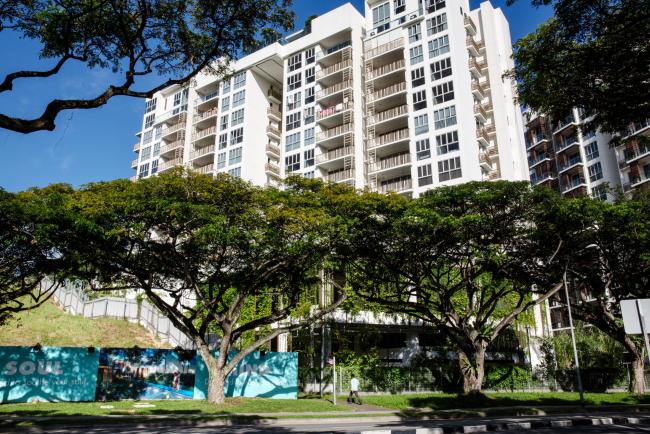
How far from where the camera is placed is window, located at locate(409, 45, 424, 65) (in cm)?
5194

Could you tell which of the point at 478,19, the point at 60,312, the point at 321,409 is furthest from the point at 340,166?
the point at 321,409

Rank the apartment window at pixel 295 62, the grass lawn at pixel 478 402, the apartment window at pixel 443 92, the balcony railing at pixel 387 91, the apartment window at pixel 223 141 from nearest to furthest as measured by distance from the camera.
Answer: the grass lawn at pixel 478 402 → the apartment window at pixel 443 92 → the balcony railing at pixel 387 91 → the apartment window at pixel 295 62 → the apartment window at pixel 223 141

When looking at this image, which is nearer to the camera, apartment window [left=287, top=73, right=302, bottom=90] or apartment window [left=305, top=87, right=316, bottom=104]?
apartment window [left=305, top=87, right=316, bottom=104]

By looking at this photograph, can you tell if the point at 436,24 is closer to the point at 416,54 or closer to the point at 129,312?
the point at 416,54

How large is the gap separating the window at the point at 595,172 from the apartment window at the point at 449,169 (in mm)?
33065

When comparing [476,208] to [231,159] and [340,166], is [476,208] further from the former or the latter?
[231,159]

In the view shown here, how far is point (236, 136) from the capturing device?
60.5 meters

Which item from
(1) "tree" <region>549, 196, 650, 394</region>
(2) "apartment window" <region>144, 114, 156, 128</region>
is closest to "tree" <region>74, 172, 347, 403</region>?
(1) "tree" <region>549, 196, 650, 394</region>

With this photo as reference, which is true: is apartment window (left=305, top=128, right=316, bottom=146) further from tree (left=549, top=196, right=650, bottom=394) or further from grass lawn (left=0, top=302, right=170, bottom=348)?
tree (left=549, top=196, right=650, bottom=394)

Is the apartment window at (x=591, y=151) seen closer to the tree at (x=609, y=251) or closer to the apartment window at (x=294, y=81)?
the apartment window at (x=294, y=81)

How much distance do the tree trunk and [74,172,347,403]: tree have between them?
7940 mm

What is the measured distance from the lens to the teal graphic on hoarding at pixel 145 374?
2450cm

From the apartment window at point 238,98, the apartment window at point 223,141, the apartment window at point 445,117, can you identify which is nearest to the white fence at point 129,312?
the apartment window at point 223,141

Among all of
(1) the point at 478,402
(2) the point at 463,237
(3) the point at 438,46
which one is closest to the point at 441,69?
(3) the point at 438,46
